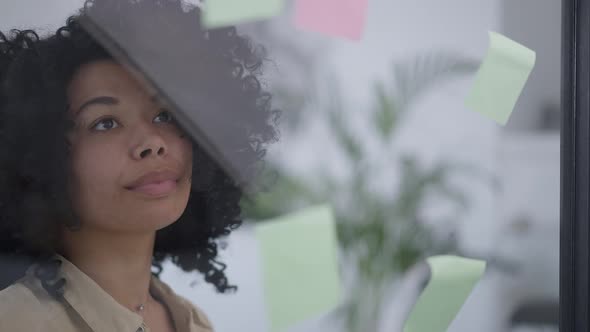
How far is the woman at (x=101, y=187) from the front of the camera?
762mm

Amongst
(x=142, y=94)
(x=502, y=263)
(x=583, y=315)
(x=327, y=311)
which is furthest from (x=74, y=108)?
(x=583, y=315)

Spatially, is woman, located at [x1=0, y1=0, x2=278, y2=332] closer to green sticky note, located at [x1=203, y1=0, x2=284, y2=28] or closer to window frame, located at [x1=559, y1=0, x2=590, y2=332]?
green sticky note, located at [x1=203, y1=0, x2=284, y2=28]

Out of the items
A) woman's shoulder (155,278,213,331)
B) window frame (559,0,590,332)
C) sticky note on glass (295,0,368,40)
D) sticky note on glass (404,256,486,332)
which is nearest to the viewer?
woman's shoulder (155,278,213,331)

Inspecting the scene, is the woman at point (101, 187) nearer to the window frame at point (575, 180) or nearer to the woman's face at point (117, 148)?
the woman's face at point (117, 148)

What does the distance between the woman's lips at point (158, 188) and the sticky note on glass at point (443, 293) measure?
47 cm

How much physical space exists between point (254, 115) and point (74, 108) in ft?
0.79

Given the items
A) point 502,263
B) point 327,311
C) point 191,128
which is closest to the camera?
point 191,128

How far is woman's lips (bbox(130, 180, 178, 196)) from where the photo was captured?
835 millimetres

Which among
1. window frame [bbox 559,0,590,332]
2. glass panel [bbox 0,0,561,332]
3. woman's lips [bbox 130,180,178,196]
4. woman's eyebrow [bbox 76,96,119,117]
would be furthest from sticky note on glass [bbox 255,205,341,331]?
window frame [bbox 559,0,590,332]

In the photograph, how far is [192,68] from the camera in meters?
0.88

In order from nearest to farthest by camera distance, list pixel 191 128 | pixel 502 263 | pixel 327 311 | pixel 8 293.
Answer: pixel 8 293
pixel 191 128
pixel 327 311
pixel 502 263

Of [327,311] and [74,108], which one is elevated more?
[74,108]

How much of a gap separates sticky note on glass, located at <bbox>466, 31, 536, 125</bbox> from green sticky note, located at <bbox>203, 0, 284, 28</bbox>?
0.40 meters

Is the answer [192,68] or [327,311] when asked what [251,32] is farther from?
[327,311]
